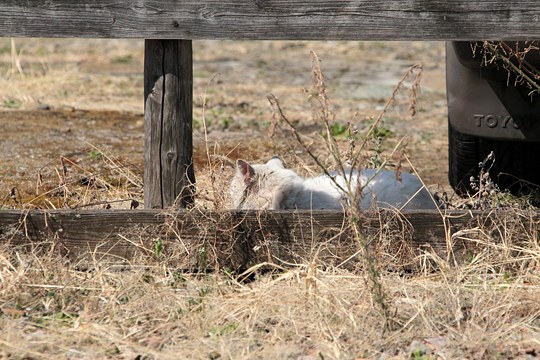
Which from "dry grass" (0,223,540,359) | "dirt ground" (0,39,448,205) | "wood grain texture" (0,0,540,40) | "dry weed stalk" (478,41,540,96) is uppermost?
"wood grain texture" (0,0,540,40)

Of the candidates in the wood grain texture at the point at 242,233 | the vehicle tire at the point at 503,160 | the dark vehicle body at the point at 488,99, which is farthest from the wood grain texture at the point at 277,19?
the vehicle tire at the point at 503,160

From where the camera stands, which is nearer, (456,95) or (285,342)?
(285,342)

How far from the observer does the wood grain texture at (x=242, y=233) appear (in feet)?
→ 14.1

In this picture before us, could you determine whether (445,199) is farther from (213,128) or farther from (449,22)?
(213,128)

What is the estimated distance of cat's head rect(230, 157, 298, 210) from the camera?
4840 millimetres

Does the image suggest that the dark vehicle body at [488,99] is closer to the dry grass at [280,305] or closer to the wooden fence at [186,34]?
the wooden fence at [186,34]

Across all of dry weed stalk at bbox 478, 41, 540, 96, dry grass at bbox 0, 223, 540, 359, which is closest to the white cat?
dry grass at bbox 0, 223, 540, 359

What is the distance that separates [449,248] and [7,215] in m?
2.17

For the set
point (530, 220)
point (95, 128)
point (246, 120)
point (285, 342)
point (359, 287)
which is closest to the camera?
point (285, 342)

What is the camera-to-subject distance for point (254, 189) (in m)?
4.89

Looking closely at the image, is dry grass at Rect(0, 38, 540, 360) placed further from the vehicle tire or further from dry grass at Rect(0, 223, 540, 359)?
the vehicle tire

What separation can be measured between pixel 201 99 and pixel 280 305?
1.49 meters

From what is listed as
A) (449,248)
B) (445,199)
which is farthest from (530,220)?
(445,199)

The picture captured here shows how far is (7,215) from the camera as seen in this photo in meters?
4.33
